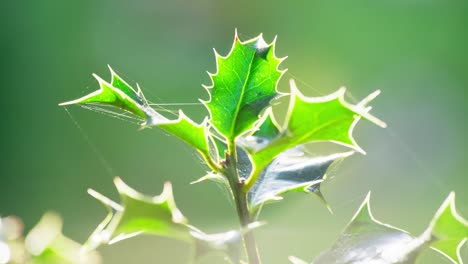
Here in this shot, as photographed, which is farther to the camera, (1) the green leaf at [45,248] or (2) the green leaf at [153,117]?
(2) the green leaf at [153,117]

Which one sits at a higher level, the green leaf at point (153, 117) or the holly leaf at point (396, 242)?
the green leaf at point (153, 117)

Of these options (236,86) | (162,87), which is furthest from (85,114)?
(236,86)

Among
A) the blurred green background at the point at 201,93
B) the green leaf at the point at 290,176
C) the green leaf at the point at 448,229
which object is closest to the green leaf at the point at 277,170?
the green leaf at the point at 290,176

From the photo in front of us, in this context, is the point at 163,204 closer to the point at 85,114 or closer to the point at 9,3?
the point at 85,114

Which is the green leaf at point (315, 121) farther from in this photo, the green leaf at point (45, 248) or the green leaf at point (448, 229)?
the green leaf at point (45, 248)

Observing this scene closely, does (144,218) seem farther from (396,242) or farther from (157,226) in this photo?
(396,242)

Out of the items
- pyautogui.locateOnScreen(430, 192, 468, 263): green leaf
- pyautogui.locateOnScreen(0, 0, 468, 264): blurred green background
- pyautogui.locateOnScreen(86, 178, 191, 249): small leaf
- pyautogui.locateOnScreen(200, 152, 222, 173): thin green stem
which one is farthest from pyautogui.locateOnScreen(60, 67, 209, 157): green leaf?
pyautogui.locateOnScreen(0, 0, 468, 264): blurred green background
